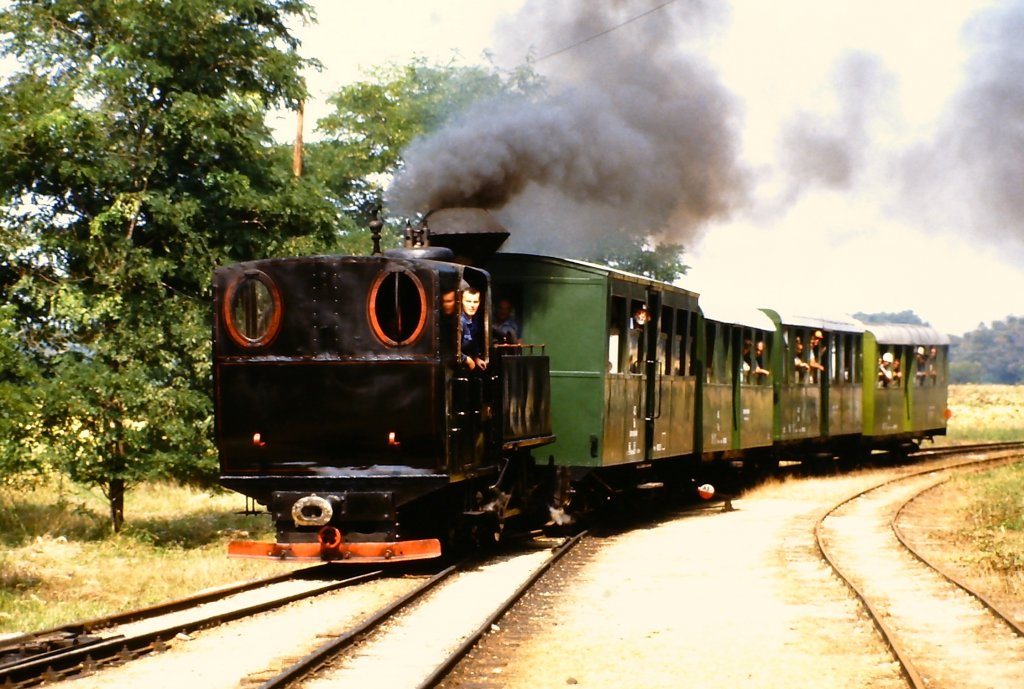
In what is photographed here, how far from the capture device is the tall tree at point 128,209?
15.8 metres

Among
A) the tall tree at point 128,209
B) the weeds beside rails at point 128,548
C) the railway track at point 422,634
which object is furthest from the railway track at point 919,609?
the tall tree at point 128,209

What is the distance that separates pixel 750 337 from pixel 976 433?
1102 inches

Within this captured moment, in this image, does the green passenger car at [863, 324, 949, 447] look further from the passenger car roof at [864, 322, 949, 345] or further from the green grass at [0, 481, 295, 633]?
the green grass at [0, 481, 295, 633]

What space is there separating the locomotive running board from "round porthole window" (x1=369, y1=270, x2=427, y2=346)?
66.3 inches

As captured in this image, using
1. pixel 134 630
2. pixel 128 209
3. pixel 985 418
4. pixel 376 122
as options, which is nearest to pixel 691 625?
pixel 134 630

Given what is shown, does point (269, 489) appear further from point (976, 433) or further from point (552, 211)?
point (976, 433)

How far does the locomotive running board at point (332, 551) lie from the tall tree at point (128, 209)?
4.62 m

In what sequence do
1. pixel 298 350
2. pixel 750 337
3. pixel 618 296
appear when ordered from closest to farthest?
pixel 298 350 → pixel 618 296 → pixel 750 337

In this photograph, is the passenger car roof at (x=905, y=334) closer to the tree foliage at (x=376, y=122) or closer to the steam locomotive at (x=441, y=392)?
the steam locomotive at (x=441, y=392)

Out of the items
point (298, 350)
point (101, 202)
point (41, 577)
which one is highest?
point (101, 202)

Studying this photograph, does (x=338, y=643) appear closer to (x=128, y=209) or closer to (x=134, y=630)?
(x=134, y=630)

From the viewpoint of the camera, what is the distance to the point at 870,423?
29328 millimetres

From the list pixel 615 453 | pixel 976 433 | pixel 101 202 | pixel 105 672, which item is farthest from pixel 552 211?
pixel 976 433

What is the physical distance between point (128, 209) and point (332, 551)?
20.5ft
